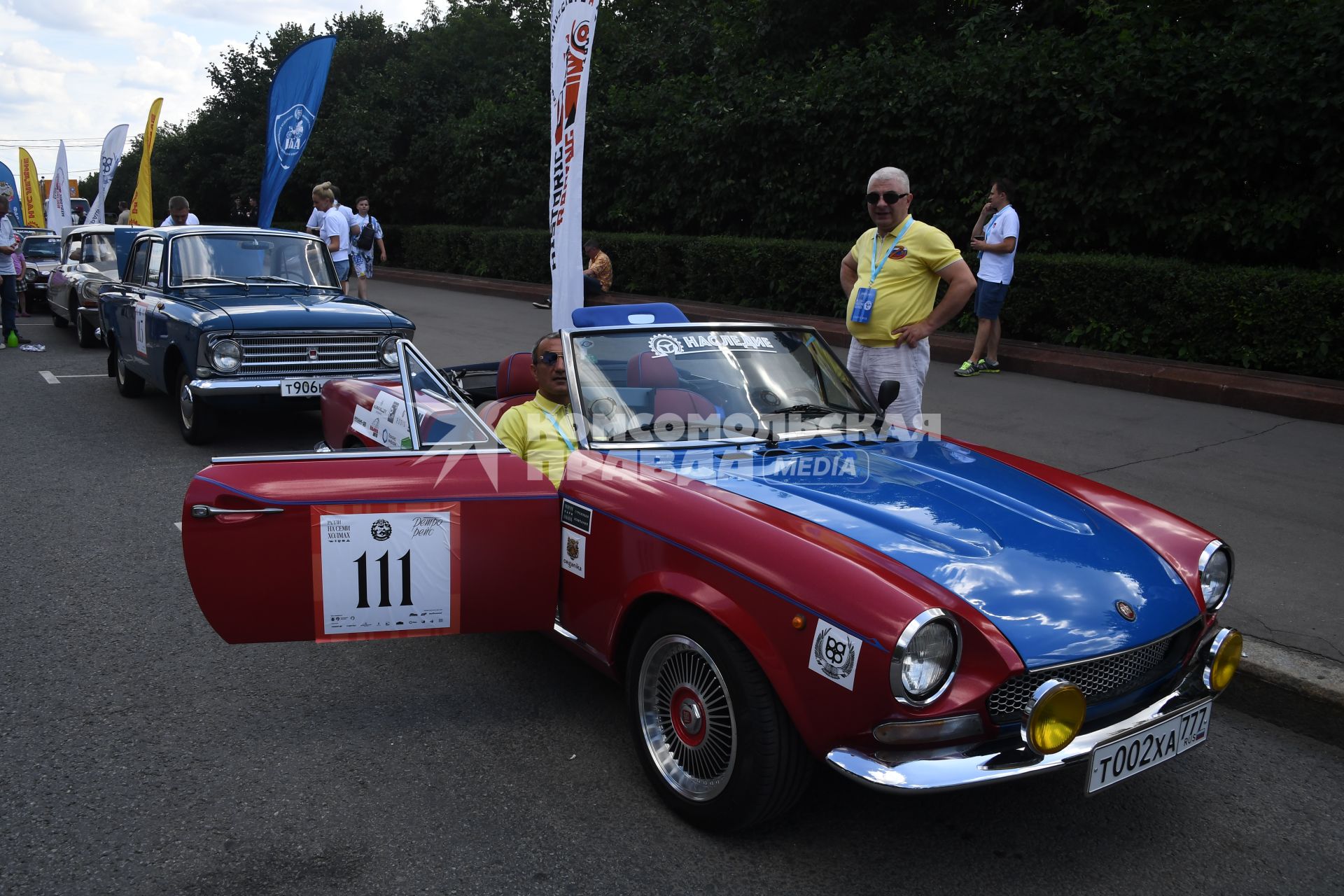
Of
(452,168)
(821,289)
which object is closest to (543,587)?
(821,289)

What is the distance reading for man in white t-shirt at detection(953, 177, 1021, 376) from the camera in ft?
33.0

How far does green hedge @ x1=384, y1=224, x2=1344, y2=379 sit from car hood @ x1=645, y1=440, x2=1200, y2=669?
698 centimetres

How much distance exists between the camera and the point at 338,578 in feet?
11.0

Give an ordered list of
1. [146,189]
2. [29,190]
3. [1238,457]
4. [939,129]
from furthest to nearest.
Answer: [29,190]
[146,189]
[939,129]
[1238,457]

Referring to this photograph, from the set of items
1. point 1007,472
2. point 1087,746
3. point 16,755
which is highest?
point 1007,472

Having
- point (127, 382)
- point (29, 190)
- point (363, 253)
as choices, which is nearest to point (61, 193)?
point (29, 190)

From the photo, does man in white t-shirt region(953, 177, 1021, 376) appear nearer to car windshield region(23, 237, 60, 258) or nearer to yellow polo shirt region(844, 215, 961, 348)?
yellow polo shirt region(844, 215, 961, 348)

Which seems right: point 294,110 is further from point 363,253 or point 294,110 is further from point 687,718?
point 687,718

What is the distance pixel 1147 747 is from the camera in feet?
9.49

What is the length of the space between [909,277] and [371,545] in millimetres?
3172

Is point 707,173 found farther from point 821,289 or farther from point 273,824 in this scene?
point 273,824

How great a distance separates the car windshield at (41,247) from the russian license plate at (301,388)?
46.1 ft

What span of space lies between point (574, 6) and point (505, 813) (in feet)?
23.9

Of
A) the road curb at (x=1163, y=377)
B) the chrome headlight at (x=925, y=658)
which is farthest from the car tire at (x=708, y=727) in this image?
the road curb at (x=1163, y=377)
